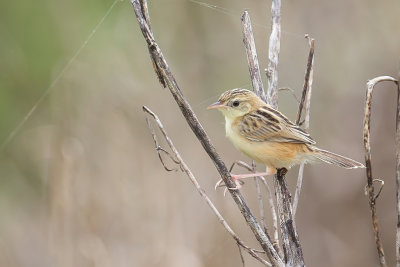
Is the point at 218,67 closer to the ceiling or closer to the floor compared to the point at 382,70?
closer to the ceiling

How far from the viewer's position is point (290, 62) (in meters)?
6.19

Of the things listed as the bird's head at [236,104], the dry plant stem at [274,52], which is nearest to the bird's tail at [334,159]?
the bird's head at [236,104]

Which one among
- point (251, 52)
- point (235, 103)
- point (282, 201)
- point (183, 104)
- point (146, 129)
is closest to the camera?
point (183, 104)

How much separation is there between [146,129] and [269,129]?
201 centimetres

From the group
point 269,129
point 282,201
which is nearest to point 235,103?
point 269,129

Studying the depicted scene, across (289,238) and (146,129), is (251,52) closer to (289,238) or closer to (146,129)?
(289,238)

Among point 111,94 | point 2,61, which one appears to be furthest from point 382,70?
point 2,61

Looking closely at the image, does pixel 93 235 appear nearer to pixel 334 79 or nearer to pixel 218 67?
pixel 218 67

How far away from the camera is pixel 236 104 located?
3.70m

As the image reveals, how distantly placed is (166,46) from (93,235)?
6.34ft

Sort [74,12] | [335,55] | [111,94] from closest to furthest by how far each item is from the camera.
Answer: [111,94] → [74,12] → [335,55]

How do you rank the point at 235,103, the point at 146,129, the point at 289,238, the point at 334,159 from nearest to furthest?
the point at 289,238 → the point at 334,159 → the point at 235,103 → the point at 146,129

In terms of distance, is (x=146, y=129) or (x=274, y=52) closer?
(x=274, y=52)

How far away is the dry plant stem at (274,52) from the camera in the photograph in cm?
289
